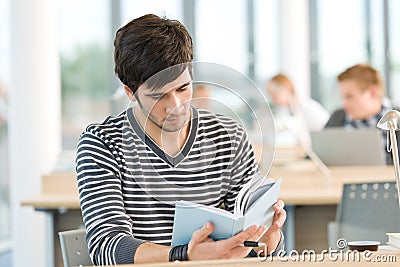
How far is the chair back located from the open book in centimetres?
155

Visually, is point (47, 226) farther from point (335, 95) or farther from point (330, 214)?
point (335, 95)

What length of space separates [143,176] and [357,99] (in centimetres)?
307

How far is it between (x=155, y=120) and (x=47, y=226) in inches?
76.3

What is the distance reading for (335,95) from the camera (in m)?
9.23

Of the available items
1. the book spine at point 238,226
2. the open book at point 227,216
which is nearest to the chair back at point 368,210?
the open book at point 227,216

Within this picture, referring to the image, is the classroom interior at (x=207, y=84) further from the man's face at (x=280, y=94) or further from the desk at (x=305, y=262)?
the man's face at (x=280, y=94)

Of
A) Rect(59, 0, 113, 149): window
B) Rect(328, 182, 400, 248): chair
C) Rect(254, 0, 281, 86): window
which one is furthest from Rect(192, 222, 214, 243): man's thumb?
Rect(254, 0, 281, 86): window

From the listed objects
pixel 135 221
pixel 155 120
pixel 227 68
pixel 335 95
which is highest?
pixel 227 68

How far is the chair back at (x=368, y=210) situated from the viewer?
133 inches

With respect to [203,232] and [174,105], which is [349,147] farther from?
[203,232]

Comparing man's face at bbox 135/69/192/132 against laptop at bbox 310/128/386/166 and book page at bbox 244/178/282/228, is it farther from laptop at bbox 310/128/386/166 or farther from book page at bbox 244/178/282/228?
laptop at bbox 310/128/386/166

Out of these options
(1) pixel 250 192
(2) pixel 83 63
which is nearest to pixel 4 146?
(2) pixel 83 63

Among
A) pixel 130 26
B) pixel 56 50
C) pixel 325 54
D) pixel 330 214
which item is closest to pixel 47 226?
pixel 330 214

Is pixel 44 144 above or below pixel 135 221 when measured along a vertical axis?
below
